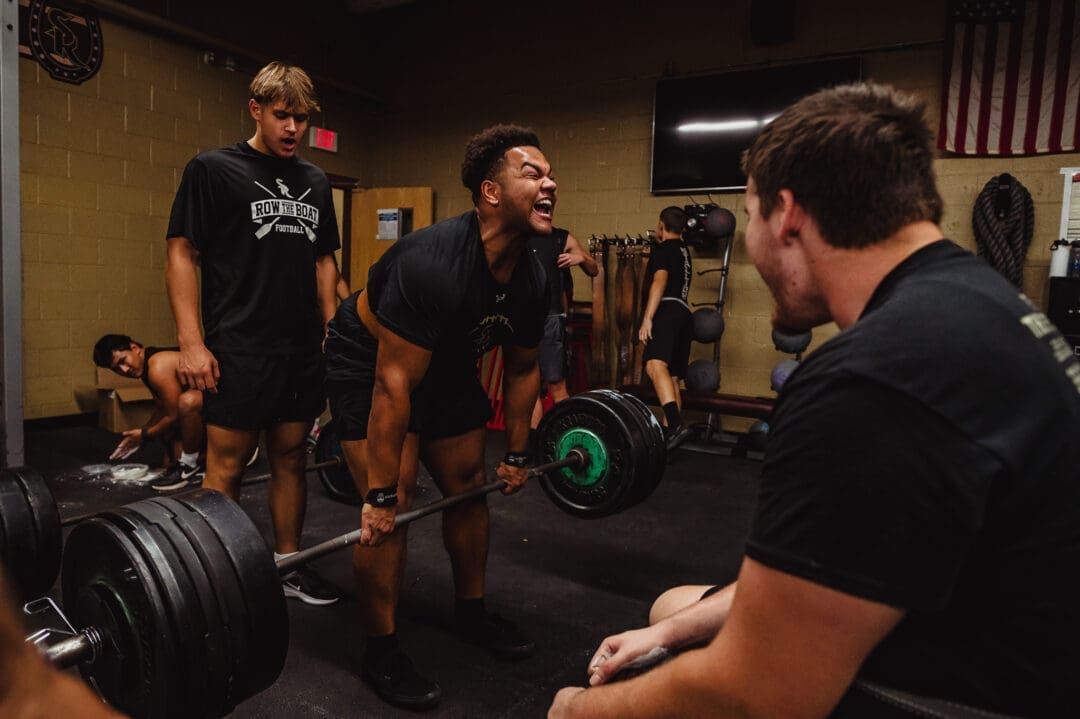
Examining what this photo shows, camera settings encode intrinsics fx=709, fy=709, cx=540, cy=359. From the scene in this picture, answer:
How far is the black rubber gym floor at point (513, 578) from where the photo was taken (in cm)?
163

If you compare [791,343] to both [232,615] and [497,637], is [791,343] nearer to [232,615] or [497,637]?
[497,637]

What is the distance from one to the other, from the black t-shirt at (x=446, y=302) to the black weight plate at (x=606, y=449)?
13.1 inches

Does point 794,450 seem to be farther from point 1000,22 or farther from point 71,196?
point 71,196

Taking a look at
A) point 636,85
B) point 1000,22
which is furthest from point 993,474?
point 636,85

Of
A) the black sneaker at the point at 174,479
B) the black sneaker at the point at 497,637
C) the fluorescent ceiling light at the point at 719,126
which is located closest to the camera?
the black sneaker at the point at 497,637

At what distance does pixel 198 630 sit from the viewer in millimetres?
932

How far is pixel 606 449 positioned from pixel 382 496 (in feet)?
2.43

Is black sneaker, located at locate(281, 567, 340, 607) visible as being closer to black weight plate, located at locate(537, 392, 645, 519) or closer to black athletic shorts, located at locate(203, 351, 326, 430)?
black athletic shorts, located at locate(203, 351, 326, 430)

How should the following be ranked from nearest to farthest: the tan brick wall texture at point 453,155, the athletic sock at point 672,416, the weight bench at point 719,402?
the athletic sock at point 672,416, the weight bench at point 719,402, the tan brick wall texture at point 453,155

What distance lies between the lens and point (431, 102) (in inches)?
235

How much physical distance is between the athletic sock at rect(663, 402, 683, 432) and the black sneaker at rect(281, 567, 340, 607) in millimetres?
2028

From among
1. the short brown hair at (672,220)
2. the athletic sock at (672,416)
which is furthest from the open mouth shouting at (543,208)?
the short brown hair at (672,220)

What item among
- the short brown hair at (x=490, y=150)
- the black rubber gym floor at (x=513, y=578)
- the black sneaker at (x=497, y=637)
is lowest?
the black rubber gym floor at (x=513, y=578)

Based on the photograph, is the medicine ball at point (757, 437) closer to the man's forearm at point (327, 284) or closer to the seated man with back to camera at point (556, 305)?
the seated man with back to camera at point (556, 305)
